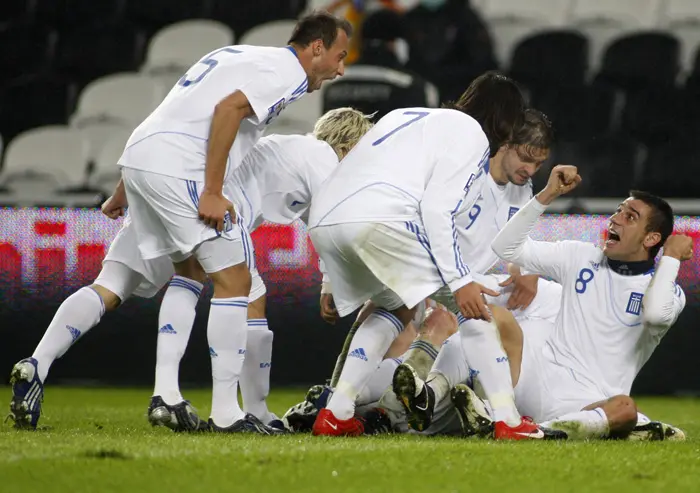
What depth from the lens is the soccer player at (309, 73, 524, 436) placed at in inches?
155

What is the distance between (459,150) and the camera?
403cm

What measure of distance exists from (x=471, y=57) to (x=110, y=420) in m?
5.02

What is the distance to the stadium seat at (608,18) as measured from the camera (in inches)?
374

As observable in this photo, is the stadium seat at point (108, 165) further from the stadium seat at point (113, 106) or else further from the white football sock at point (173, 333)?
the white football sock at point (173, 333)

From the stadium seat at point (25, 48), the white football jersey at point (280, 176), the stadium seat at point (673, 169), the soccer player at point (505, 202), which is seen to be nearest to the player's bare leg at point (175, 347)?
the white football jersey at point (280, 176)

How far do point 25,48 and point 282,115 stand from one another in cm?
262

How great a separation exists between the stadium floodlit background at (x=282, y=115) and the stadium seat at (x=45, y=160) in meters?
0.01

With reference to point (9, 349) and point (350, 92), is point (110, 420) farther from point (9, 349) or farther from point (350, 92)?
point (350, 92)

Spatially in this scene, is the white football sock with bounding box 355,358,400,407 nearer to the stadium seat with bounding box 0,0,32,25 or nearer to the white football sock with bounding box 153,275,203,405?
the white football sock with bounding box 153,275,203,405

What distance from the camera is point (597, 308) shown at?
4.41 m

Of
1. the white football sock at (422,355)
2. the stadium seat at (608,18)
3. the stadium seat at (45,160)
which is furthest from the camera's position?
the stadium seat at (608,18)

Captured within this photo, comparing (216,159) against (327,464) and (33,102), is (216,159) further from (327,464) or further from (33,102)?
(33,102)

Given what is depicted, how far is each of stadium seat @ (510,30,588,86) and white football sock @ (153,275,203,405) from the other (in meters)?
5.01

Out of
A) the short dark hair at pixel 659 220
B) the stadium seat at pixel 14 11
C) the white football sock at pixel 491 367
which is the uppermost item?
the stadium seat at pixel 14 11
